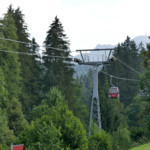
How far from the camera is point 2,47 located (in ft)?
138

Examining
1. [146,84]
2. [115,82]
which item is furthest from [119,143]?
[115,82]

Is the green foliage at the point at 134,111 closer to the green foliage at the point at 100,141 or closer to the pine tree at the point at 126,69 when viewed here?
the pine tree at the point at 126,69

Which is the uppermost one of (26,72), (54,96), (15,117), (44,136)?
(26,72)

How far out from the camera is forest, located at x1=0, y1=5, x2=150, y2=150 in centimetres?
2362

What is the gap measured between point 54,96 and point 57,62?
51.1ft

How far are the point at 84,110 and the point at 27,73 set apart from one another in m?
23.2

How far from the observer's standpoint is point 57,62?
57.3 meters

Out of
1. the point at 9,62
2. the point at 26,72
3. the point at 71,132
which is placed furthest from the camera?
the point at 26,72

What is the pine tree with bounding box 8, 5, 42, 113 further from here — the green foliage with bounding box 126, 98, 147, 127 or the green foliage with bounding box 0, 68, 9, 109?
the green foliage with bounding box 126, 98, 147, 127

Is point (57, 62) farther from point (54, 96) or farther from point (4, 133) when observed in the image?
point (4, 133)

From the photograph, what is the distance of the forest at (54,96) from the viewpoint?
23625 millimetres

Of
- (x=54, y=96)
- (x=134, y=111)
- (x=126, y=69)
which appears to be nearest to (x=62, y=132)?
(x=54, y=96)

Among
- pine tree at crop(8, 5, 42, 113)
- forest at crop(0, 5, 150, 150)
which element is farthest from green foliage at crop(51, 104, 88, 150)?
pine tree at crop(8, 5, 42, 113)

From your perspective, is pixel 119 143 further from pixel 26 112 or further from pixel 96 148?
pixel 26 112
